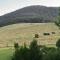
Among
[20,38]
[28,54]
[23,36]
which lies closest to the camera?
[28,54]

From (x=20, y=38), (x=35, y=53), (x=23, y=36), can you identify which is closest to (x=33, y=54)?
(x=35, y=53)

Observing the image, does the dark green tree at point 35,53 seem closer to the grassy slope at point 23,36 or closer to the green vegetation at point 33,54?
the green vegetation at point 33,54

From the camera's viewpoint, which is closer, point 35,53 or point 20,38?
point 35,53

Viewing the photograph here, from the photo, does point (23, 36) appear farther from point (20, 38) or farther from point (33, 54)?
point (33, 54)

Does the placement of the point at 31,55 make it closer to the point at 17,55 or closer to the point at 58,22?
the point at 17,55

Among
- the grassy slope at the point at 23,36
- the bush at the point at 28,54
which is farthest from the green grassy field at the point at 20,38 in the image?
the bush at the point at 28,54

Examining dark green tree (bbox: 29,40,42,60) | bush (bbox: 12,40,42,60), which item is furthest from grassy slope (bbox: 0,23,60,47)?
bush (bbox: 12,40,42,60)

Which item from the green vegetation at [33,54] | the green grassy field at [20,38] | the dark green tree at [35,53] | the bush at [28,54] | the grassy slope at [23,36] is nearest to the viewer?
the green vegetation at [33,54]

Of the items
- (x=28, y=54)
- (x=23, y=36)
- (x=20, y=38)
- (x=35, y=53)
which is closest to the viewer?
(x=28, y=54)

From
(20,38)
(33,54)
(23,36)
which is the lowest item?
(33,54)

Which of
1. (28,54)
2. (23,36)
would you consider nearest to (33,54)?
(28,54)

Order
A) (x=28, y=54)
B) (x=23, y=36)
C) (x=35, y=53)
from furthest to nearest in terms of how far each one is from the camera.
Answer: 1. (x=23, y=36)
2. (x=35, y=53)
3. (x=28, y=54)

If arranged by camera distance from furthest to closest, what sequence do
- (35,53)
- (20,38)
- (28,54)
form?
(20,38), (35,53), (28,54)

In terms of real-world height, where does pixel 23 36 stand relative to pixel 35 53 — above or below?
above
